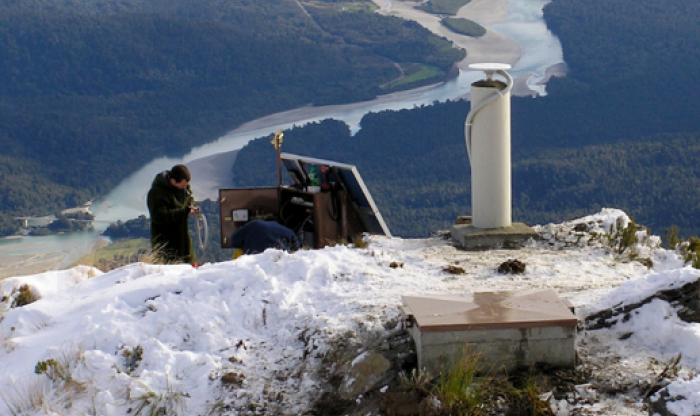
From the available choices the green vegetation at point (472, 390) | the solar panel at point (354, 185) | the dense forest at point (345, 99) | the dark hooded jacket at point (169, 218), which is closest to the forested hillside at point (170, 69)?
the dense forest at point (345, 99)

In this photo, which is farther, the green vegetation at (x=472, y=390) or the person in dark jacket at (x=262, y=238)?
the person in dark jacket at (x=262, y=238)

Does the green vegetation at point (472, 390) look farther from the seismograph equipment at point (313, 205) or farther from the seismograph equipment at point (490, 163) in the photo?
the seismograph equipment at point (313, 205)

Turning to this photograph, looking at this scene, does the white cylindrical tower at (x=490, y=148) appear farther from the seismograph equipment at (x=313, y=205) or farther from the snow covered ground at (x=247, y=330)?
the snow covered ground at (x=247, y=330)

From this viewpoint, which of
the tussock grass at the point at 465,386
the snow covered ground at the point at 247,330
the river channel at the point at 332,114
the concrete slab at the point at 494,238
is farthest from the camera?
the river channel at the point at 332,114

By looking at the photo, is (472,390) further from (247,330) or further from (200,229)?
(200,229)

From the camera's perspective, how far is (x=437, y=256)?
9219mm

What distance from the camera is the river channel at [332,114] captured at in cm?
8550

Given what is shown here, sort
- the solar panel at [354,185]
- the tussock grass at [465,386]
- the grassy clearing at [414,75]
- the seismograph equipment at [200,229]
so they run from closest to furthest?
1. the tussock grass at [465,386]
2. the seismograph equipment at [200,229]
3. the solar panel at [354,185]
4. the grassy clearing at [414,75]

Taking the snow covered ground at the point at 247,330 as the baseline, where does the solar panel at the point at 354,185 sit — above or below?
above

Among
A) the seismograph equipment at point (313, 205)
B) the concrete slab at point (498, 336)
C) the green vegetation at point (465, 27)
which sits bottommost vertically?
the concrete slab at point (498, 336)

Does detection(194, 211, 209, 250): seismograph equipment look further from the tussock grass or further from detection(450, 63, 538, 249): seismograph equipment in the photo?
the tussock grass

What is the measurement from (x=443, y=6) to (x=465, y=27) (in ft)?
26.9

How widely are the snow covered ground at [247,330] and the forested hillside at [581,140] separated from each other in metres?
54.5

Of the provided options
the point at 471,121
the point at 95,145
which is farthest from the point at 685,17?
the point at 471,121
